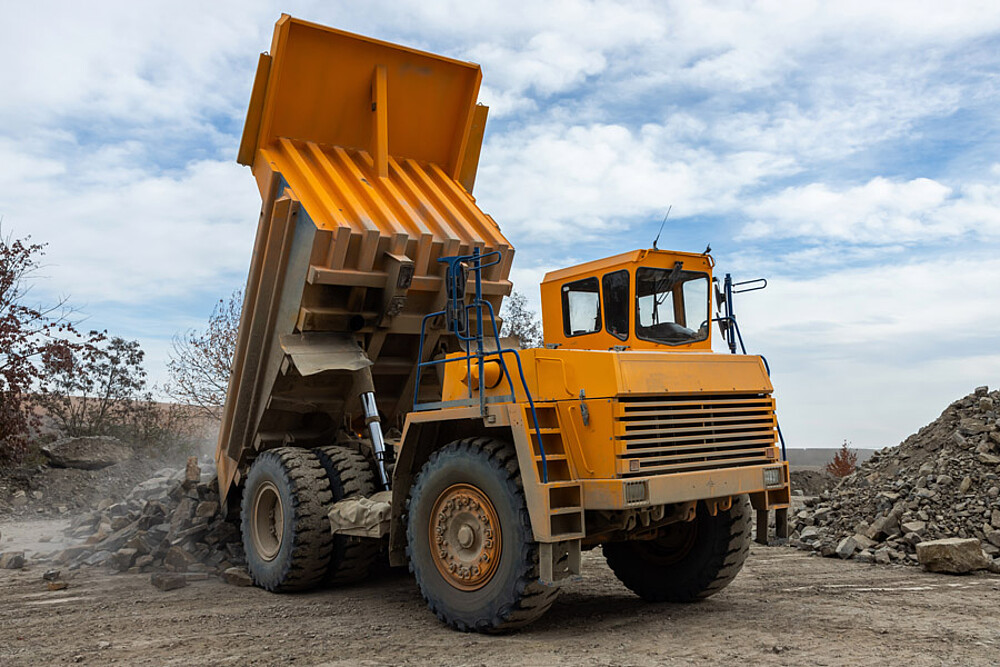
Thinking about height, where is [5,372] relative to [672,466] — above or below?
above

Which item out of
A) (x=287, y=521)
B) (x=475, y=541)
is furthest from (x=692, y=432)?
(x=287, y=521)

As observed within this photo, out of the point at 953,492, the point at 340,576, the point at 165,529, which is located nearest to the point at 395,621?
the point at 340,576

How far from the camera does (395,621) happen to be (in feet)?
21.6

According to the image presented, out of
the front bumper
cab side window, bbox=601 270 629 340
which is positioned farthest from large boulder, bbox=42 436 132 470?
the front bumper

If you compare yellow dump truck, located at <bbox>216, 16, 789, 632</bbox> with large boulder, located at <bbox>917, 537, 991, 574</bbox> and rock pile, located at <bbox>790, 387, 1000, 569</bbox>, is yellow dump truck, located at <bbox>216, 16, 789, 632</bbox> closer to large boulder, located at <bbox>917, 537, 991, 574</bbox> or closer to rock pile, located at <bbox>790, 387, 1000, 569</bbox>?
large boulder, located at <bbox>917, 537, 991, 574</bbox>

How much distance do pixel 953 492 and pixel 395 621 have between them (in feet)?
24.8

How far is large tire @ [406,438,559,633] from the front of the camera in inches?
225

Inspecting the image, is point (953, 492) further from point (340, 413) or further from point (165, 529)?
point (165, 529)

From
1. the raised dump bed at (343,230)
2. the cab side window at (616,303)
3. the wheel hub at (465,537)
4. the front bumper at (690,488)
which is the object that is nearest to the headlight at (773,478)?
the front bumper at (690,488)

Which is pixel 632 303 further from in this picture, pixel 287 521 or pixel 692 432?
pixel 287 521

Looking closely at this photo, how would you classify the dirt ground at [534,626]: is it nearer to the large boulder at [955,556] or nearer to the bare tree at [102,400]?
the large boulder at [955,556]

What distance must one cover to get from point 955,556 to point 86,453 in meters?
15.7

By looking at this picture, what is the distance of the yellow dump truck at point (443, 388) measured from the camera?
584cm

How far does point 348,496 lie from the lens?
7.72 metres
